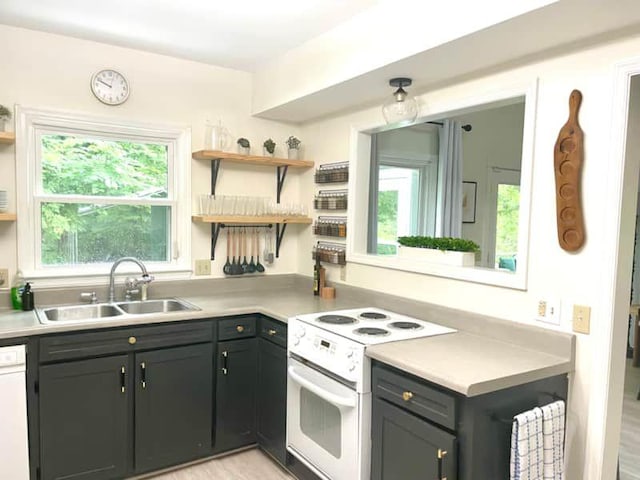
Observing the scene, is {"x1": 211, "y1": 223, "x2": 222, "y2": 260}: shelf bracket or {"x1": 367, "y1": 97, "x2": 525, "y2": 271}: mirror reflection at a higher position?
{"x1": 367, "y1": 97, "x2": 525, "y2": 271}: mirror reflection

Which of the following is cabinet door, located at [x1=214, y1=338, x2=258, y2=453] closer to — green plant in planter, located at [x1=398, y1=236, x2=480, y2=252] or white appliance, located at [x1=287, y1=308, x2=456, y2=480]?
white appliance, located at [x1=287, y1=308, x2=456, y2=480]

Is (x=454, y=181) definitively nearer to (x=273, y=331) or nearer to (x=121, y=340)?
(x=273, y=331)

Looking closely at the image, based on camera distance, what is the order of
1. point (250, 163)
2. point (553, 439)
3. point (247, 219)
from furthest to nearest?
point (250, 163) < point (247, 219) < point (553, 439)

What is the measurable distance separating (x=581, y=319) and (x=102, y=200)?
110 inches

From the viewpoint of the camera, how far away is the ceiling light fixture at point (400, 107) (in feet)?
8.54

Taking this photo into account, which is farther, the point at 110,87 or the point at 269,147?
the point at 269,147

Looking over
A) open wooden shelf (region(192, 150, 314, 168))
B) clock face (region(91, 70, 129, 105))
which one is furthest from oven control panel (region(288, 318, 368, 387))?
clock face (region(91, 70, 129, 105))

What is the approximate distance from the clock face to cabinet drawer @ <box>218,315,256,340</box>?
1.56m

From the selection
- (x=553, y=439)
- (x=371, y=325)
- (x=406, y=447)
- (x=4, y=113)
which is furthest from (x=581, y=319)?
(x=4, y=113)

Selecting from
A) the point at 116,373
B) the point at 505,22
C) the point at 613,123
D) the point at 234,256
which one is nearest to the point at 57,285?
the point at 116,373

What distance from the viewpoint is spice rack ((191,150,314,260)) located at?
3.27 metres

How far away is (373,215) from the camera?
137 inches

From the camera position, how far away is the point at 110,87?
121 inches

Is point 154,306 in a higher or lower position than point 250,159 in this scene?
lower
